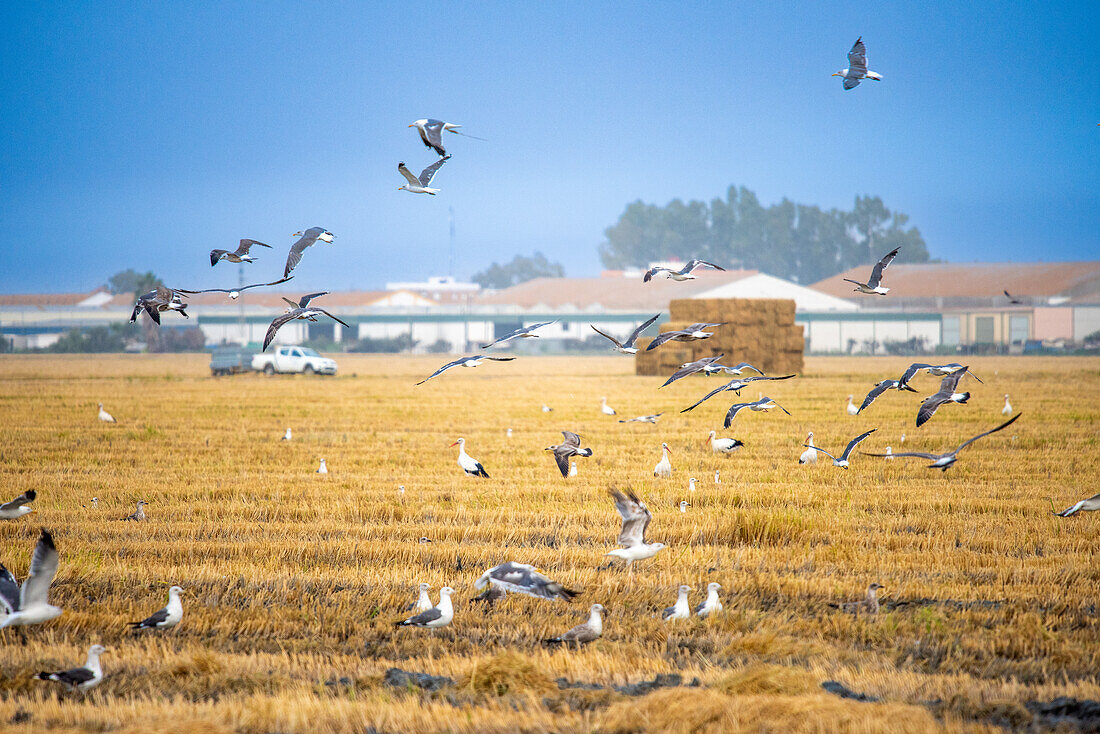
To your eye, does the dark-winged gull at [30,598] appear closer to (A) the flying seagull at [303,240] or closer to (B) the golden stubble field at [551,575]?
(B) the golden stubble field at [551,575]

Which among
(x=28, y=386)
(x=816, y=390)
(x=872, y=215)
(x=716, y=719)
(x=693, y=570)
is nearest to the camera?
(x=716, y=719)

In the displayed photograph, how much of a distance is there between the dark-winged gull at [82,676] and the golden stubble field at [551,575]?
0.07m

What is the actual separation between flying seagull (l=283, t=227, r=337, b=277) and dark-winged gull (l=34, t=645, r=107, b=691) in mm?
5146

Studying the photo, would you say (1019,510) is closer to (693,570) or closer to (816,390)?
(693,570)

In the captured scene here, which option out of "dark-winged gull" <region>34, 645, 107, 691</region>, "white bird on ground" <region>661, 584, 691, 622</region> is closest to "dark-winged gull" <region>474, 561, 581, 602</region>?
"white bird on ground" <region>661, 584, 691, 622</region>

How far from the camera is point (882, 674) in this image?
5750 mm

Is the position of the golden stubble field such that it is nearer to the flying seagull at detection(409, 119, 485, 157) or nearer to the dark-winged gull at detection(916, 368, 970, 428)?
the dark-winged gull at detection(916, 368, 970, 428)

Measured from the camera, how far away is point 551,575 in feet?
26.5

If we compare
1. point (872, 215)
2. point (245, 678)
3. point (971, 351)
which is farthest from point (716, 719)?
point (872, 215)

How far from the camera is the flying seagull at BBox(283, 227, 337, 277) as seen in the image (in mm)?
10039

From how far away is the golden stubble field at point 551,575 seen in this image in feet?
17.2

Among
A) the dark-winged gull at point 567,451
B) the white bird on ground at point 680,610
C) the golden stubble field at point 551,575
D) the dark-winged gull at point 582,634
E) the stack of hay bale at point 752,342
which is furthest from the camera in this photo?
the stack of hay bale at point 752,342

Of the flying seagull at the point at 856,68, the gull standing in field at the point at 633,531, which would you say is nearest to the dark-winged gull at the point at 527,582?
the gull standing in field at the point at 633,531

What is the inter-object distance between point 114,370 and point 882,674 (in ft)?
146
